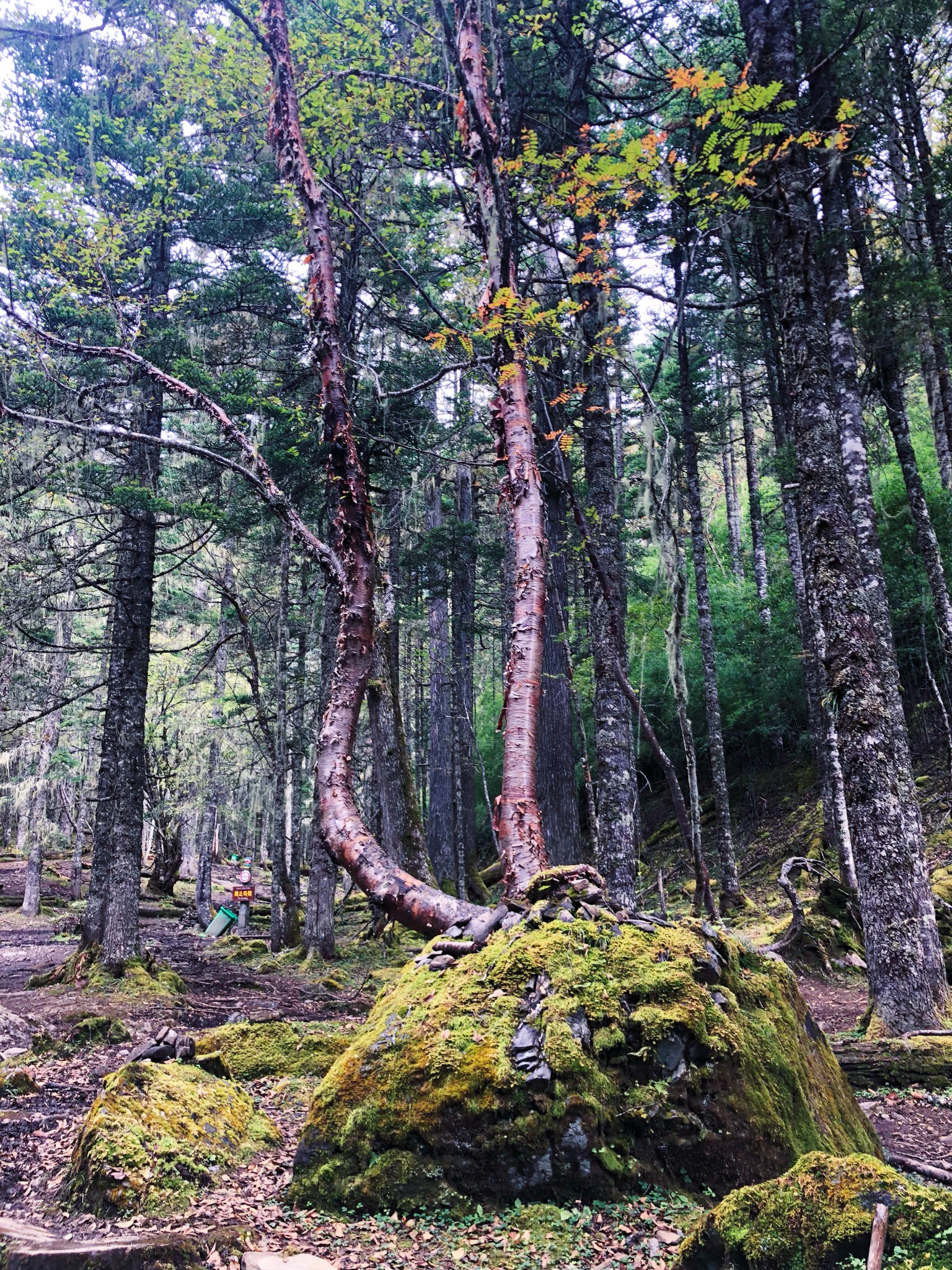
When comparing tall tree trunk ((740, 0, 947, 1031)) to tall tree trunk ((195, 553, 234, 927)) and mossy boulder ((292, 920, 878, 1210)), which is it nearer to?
mossy boulder ((292, 920, 878, 1210))

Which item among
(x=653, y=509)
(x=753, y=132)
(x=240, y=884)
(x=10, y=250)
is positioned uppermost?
(x=10, y=250)

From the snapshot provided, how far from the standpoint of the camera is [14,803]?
29250mm

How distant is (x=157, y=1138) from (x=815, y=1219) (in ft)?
9.95

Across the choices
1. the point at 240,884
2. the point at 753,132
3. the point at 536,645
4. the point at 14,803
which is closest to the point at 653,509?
the point at 536,645

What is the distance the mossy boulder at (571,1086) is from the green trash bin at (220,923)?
1622 centimetres

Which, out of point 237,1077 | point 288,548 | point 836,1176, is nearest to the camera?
point 836,1176

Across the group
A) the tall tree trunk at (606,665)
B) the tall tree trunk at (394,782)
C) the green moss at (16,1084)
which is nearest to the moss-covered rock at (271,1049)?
the green moss at (16,1084)

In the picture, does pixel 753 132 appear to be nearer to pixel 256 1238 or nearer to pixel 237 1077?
pixel 256 1238

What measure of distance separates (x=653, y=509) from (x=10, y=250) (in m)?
10.5

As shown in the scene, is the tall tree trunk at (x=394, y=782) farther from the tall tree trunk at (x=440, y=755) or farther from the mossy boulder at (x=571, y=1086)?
the mossy boulder at (x=571, y=1086)

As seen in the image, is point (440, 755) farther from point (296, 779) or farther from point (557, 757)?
point (557, 757)

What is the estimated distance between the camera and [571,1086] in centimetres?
330

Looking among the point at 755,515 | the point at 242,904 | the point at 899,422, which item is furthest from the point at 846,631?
the point at 755,515

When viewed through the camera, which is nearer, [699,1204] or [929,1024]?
[699,1204]
